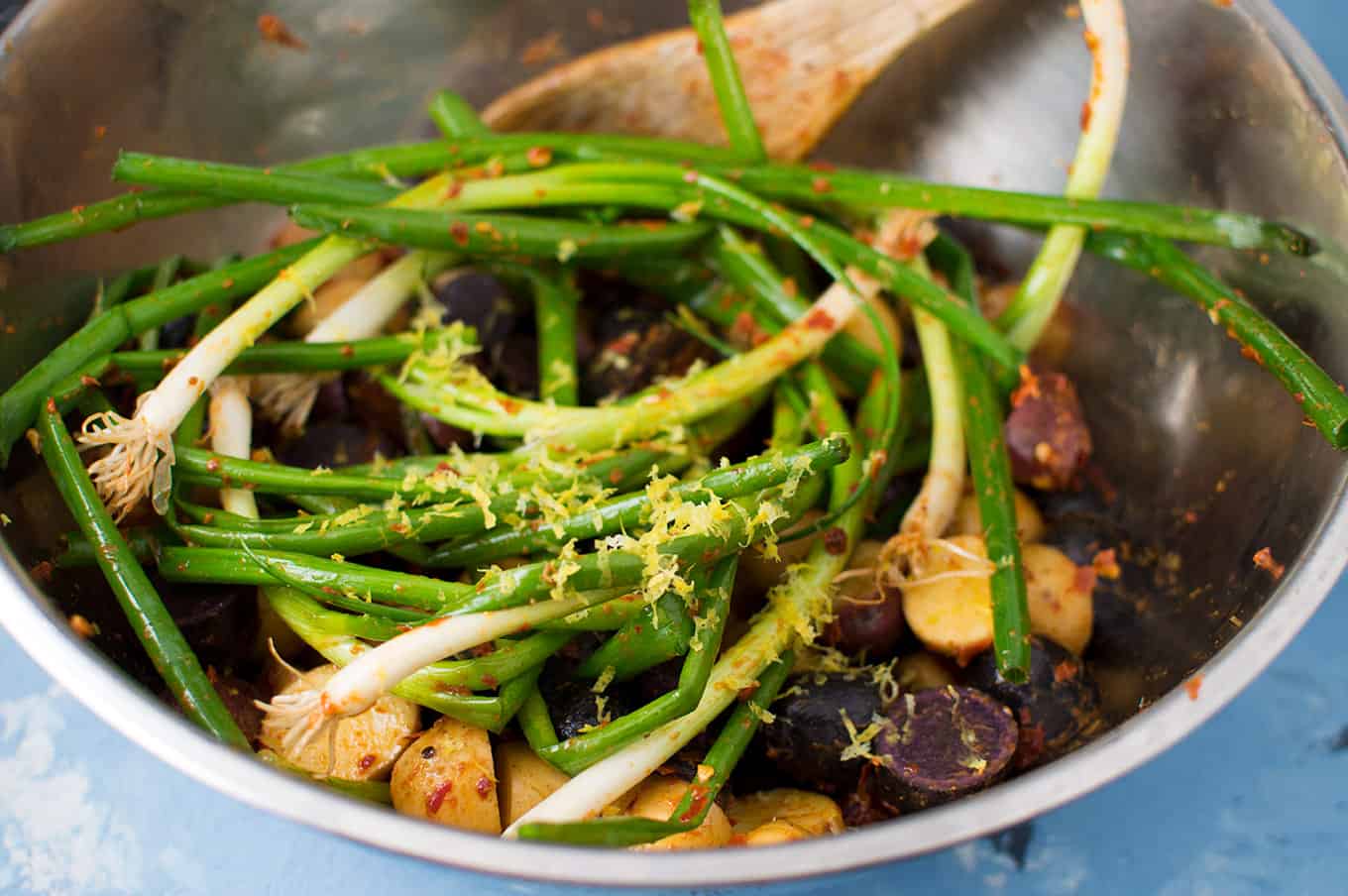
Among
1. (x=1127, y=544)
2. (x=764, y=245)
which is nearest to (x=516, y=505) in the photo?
(x=764, y=245)

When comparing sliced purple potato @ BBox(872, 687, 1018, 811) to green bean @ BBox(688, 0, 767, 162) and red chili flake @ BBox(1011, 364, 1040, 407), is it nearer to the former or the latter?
red chili flake @ BBox(1011, 364, 1040, 407)

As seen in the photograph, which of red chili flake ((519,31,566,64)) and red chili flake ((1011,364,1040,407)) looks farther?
red chili flake ((519,31,566,64))

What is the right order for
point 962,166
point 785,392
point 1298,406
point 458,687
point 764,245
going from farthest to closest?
point 962,166
point 764,245
point 785,392
point 1298,406
point 458,687

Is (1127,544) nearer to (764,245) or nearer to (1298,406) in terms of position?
(1298,406)

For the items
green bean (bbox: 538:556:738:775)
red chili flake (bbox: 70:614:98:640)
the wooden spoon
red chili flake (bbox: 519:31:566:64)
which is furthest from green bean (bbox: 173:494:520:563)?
red chili flake (bbox: 519:31:566:64)

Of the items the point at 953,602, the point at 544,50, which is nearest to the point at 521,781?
the point at 953,602
